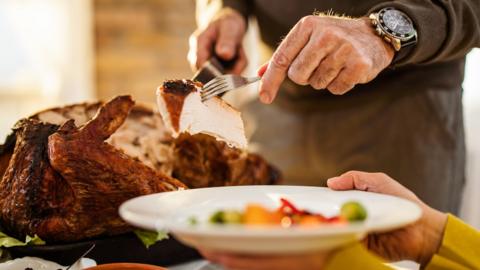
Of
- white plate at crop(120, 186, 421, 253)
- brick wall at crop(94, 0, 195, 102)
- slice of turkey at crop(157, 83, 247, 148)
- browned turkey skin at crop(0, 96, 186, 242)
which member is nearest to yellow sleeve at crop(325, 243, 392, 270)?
white plate at crop(120, 186, 421, 253)

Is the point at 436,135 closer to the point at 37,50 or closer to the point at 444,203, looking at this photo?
the point at 444,203

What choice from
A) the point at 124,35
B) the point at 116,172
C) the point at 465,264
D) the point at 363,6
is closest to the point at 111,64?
the point at 124,35

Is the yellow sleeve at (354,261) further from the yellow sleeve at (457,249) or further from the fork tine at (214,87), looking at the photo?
the fork tine at (214,87)

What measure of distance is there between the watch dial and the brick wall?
272 centimetres

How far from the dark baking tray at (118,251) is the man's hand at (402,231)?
0.43 meters

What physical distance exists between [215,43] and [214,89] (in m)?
0.62

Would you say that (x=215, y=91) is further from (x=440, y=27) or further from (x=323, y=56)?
(x=440, y=27)

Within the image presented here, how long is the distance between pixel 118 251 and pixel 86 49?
267cm

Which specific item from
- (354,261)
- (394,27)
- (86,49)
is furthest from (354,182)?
(86,49)

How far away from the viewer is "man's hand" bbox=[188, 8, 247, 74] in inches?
65.9

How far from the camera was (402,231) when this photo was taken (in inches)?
43.3

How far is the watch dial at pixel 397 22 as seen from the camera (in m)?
1.25

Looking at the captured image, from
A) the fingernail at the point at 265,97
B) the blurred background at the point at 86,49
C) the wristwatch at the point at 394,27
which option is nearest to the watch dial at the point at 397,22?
the wristwatch at the point at 394,27

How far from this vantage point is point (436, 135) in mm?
1873
